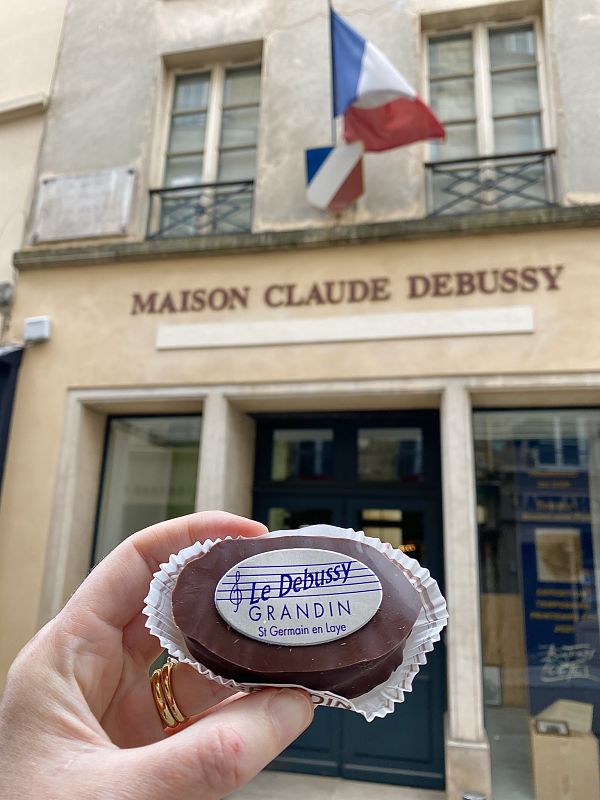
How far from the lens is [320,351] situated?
5598 mm

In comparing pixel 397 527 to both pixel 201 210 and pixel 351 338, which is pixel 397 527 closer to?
pixel 351 338

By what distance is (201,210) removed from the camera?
660 cm

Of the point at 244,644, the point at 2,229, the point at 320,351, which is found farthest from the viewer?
the point at 2,229

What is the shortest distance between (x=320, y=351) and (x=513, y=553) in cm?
264

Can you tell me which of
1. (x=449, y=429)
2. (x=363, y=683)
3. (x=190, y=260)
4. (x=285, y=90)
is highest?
(x=285, y=90)

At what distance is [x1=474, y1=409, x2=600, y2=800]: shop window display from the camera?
479cm

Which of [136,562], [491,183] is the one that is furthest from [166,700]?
[491,183]

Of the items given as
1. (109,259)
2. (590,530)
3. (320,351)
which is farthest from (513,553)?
(109,259)

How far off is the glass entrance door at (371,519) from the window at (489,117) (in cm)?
250

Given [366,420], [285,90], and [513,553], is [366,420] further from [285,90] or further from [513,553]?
[285,90]

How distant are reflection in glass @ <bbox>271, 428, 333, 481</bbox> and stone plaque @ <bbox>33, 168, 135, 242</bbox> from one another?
299 cm

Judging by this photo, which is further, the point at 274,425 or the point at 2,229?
the point at 2,229

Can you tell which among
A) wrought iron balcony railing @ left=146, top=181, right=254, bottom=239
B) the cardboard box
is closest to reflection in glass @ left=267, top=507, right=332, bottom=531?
the cardboard box

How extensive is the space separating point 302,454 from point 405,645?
492 centimetres
